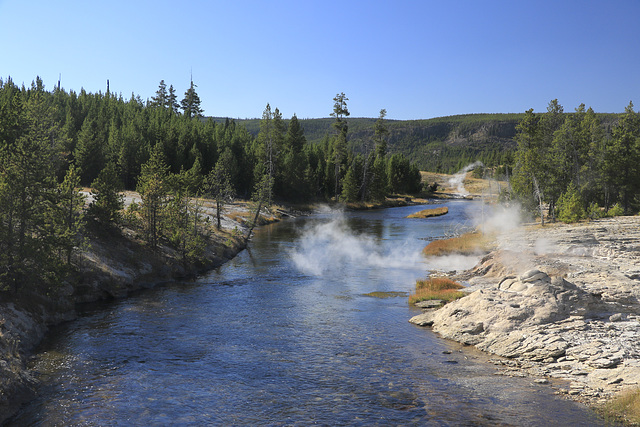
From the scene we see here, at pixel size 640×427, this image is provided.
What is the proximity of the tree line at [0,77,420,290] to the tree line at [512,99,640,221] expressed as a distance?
37923 mm

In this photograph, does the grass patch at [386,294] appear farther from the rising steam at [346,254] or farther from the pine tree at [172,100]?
the pine tree at [172,100]

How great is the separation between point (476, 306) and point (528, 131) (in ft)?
167

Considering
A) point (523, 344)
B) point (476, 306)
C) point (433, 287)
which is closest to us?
point (523, 344)

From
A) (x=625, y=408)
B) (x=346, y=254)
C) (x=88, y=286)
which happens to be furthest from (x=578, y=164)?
(x=88, y=286)

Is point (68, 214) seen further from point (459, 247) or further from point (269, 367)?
point (459, 247)

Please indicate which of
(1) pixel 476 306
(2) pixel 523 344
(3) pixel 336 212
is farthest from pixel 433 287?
(3) pixel 336 212

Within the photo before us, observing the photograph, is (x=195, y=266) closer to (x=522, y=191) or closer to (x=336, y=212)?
(x=522, y=191)

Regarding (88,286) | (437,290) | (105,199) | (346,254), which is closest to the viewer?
(88,286)

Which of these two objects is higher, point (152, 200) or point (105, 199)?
point (105, 199)

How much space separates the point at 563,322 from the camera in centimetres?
2522

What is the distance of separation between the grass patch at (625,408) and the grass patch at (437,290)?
52.3ft

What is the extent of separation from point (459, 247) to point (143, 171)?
3511cm

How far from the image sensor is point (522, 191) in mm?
70062

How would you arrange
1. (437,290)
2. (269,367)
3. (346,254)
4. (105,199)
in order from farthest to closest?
(346,254) < (105,199) < (437,290) < (269,367)
